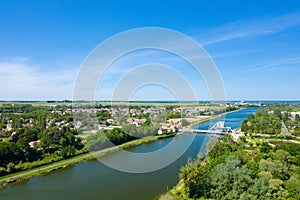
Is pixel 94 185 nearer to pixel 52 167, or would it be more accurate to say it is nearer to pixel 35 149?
pixel 52 167

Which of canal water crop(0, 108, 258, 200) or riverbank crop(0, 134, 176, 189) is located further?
riverbank crop(0, 134, 176, 189)

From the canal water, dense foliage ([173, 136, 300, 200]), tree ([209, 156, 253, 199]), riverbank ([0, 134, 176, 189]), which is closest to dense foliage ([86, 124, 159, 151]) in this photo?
riverbank ([0, 134, 176, 189])

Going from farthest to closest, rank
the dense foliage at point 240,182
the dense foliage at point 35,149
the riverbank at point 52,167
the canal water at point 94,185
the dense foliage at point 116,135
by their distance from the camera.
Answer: the dense foliage at point 116,135 → the dense foliage at point 35,149 → the riverbank at point 52,167 → the canal water at point 94,185 → the dense foliage at point 240,182

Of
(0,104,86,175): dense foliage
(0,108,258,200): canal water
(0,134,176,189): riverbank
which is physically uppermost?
(0,104,86,175): dense foliage

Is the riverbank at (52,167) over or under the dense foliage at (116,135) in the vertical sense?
under

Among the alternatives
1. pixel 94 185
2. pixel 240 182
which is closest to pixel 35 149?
pixel 94 185

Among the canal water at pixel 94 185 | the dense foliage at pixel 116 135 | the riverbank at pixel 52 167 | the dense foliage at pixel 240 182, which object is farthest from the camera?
the dense foliage at pixel 116 135

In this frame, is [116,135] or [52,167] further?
[116,135]

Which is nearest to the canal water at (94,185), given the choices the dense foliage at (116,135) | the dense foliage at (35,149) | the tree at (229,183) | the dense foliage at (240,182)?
the dense foliage at (240,182)

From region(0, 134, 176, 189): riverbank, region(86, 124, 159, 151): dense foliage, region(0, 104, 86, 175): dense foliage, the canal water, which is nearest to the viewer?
Answer: the canal water

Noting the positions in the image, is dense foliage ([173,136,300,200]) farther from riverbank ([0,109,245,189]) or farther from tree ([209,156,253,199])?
riverbank ([0,109,245,189])

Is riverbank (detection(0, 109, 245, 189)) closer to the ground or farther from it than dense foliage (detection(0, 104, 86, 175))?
closer to the ground

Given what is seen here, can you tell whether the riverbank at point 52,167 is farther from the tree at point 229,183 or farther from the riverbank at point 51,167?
the tree at point 229,183
